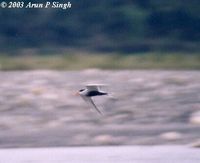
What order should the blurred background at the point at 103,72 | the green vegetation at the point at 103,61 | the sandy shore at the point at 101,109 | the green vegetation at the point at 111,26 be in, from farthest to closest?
the green vegetation at the point at 111,26
the green vegetation at the point at 103,61
the blurred background at the point at 103,72
the sandy shore at the point at 101,109

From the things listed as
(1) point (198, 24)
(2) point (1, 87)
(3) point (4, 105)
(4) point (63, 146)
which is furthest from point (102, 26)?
(4) point (63, 146)

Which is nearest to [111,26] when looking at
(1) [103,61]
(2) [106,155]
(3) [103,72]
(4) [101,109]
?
(1) [103,61]

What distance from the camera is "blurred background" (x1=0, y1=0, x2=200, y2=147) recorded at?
6984 millimetres

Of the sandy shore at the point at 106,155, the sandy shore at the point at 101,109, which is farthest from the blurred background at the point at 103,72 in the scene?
the sandy shore at the point at 106,155

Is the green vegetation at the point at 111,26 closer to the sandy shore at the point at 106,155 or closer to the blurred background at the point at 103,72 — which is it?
the blurred background at the point at 103,72

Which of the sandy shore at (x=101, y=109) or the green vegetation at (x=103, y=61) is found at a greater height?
the green vegetation at (x=103, y=61)

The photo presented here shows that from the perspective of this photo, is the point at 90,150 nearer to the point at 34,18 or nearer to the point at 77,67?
the point at 77,67

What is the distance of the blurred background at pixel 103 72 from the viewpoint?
275 inches

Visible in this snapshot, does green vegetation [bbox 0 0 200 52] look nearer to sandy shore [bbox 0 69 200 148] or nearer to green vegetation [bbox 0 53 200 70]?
green vegetation [bbox 0 53 200 70]

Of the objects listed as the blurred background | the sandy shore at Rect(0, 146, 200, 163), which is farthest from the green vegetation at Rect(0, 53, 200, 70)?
the sandy shore at Rect(0, 146, 200, 163)

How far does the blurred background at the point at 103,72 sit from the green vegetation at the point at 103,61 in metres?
0.01

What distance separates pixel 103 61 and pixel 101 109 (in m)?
3.08

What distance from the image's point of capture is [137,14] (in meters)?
12.1

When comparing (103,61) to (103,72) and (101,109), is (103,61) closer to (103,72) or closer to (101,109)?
(103,72)
